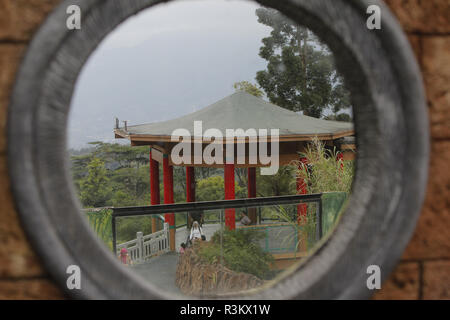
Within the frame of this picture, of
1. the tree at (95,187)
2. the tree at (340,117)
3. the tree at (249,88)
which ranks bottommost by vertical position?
the tree at (95,187)

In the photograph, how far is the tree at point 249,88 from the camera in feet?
31.6

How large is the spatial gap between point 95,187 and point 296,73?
692cm

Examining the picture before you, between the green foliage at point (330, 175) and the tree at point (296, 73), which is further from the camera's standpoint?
→ the tree at point (296, 73)

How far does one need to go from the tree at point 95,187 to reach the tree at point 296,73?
19.4 feet

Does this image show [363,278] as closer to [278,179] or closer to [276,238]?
[276,238]

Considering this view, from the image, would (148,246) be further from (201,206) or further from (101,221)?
(201,206)

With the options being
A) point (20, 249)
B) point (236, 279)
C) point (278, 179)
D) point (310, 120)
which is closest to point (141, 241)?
point (236, 279)

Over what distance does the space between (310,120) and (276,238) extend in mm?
2361

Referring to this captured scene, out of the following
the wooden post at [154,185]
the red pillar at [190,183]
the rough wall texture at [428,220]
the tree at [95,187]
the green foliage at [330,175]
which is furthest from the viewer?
the tree at [95,187]

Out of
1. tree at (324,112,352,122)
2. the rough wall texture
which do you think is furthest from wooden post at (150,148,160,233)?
the rough wall texture

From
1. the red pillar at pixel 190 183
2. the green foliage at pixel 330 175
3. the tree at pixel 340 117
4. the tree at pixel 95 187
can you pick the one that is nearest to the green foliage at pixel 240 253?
the green foliage at pixel 330 175

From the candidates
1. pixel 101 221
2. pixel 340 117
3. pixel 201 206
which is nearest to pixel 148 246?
pixel 101 221

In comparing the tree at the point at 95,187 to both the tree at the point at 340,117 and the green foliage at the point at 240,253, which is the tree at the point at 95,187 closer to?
the tree at the point at 340,117

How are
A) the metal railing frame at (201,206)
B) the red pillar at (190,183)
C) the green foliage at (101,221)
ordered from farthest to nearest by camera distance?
the red pillar at (190,183), the green foliage at (101,221), the metal railing frame at (201,206)
